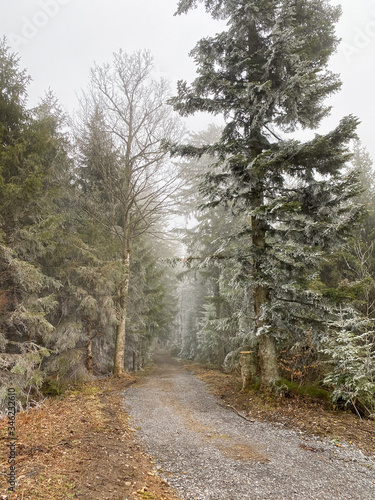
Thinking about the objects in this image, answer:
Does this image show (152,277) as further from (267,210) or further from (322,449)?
(322,449)

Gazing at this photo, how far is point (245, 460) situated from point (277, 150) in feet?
25.1

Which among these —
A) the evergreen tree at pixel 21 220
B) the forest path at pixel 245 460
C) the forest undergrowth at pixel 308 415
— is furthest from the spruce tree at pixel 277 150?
the evergreen tree at pixel 21 220

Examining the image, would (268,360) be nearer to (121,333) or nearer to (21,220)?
(121,333)

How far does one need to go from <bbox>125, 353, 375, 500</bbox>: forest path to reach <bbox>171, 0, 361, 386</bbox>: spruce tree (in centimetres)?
250

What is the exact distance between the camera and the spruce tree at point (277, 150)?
21.8 feet

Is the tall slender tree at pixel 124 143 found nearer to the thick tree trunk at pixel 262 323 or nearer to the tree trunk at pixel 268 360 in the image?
the thick tree trunk at pixel 262 323

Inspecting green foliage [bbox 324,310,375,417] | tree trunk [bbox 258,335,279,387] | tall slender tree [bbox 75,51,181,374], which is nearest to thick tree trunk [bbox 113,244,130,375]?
tall slender tree [bbox 75,51,181,374]

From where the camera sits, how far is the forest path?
10.1ft

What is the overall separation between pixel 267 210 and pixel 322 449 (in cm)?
503

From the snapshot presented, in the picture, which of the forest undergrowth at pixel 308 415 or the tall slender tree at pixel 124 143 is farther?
the tall slender tree at pixel 124 143

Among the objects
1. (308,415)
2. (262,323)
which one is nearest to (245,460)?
(308,415)

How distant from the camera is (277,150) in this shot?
306 inches

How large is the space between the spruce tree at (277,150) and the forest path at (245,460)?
2.50 meters

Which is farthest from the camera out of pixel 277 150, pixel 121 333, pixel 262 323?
pixel 121 333
